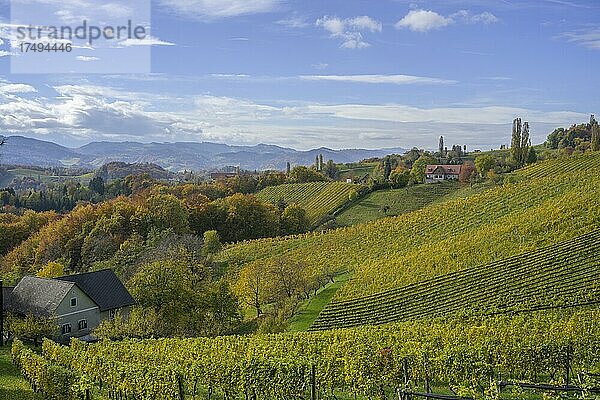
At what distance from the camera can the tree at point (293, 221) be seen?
70875 mm

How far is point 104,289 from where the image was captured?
34938 millimetres

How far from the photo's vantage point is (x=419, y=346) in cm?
1820

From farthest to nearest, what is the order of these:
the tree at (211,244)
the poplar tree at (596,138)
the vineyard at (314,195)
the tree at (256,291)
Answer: the poplar tree at (596,138) → the vineyard at (314,195) → the tree at (211,244) → the tree at (256,291)

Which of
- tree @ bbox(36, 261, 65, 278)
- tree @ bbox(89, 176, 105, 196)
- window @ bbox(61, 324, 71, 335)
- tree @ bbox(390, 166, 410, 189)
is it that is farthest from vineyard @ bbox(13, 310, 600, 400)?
tree @ bbox(89, 176, 105, 196)

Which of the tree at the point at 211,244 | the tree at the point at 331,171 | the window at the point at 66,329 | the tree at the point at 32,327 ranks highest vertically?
the tree at the point at 331,171

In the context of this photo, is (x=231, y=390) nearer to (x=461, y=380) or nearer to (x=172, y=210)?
(x=461, y=380)

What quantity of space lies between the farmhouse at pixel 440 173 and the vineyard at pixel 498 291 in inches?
2137

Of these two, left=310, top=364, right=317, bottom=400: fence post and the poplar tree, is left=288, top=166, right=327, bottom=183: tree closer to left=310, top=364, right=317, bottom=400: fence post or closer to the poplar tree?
the poplar tree

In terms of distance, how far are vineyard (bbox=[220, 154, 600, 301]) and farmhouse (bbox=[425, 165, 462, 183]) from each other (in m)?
29.9

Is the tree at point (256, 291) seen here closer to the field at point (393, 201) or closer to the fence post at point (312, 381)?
the fence post at point (312, 381)

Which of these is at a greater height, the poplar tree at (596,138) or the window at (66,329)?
the poplar tree at (596,138)

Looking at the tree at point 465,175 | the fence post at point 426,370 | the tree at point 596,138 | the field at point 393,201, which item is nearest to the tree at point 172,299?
the fence post at point 426,370

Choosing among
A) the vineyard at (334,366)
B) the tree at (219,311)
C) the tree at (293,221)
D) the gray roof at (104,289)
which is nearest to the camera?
the vineyard at (334,366)

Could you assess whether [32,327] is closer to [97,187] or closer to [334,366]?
[334,366]
